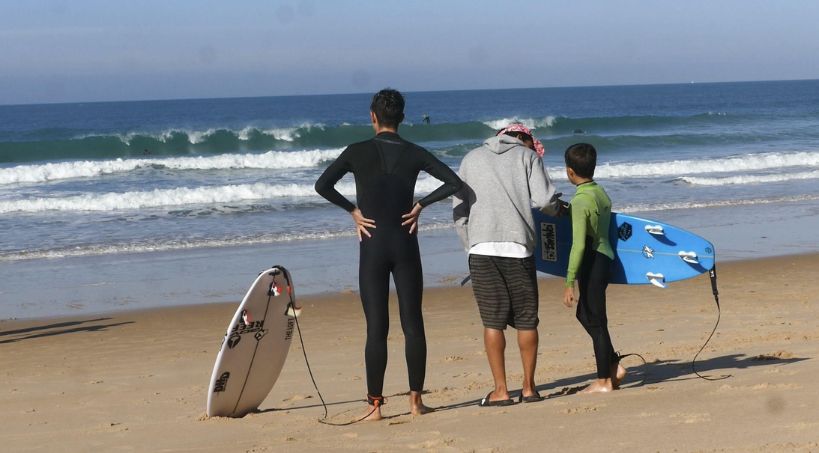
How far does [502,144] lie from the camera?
5.02 metres

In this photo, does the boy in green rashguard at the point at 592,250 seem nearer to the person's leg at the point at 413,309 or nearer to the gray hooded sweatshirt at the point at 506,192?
the gray hooded sweatshirt at the point at 506,192

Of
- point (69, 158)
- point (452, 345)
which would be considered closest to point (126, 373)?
point (452, 345)

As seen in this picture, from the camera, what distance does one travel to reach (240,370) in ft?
17.9

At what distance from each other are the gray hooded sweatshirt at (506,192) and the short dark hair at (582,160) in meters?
0.30

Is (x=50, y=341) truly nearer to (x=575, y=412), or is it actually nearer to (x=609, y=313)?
(x=609, y=313)

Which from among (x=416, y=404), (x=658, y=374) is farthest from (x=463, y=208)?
(x=658, y=374)

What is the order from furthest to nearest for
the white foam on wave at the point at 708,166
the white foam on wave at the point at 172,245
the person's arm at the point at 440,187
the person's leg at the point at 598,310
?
the white foam on wave at the point at 708,166 → the white foam on wave at the point at 172,245 → the person's leg at the point at 598,310 → the person's arm at the point at 440,187

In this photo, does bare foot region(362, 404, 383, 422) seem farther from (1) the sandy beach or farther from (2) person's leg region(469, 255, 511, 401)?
(2) person's leg region(469, 255, 511, 401)

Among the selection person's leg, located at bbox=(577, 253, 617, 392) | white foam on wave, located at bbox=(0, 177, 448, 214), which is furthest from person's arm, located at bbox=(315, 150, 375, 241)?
white foam on wave, located at bbox=(0, 177, 448, 214)

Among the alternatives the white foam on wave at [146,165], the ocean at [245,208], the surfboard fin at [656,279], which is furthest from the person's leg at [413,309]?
the white foam on wave at [146,165]

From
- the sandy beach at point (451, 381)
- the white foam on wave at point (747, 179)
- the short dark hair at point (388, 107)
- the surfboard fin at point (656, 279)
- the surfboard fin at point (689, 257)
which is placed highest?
the short dark hair at point (388, 107)

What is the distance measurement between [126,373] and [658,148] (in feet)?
100

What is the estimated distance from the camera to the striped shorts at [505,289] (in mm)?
5027

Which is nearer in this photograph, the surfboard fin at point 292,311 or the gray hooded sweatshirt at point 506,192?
the gray hooded sweatshirt at point 506,192
